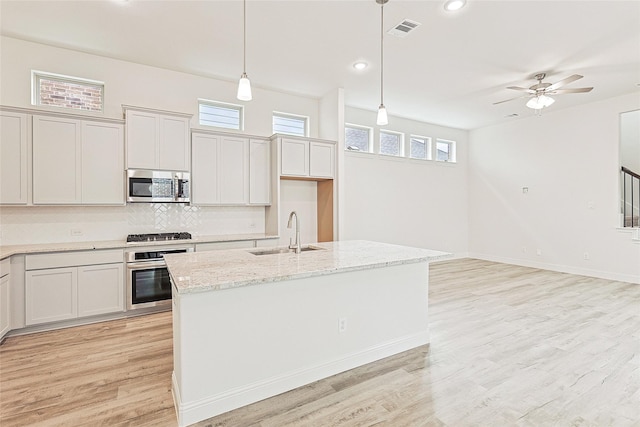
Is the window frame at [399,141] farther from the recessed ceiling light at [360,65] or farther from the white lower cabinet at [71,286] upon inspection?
the white lower cabinet at [71,286]

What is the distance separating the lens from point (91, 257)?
3525 millimetres

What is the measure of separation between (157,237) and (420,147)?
19.1 feet

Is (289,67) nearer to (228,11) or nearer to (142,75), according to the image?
(228,11)

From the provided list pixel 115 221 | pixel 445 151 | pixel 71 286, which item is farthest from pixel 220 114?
pixel 445 151

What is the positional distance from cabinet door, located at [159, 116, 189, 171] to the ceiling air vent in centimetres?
281

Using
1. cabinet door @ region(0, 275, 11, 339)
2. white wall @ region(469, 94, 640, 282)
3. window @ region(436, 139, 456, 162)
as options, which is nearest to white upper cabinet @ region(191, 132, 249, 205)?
cabinet door @ region(0, 275, 11, 339)

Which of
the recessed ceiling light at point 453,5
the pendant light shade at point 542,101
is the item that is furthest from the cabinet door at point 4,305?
the pendant light shade at point 542,101

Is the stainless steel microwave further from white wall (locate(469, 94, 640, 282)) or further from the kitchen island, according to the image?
white wall (locate(469, 94, 640, 282))

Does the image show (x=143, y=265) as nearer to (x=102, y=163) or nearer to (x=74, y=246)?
(x=74, y=246)

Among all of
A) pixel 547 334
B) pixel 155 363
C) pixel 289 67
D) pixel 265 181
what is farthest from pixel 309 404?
pixel 289 67

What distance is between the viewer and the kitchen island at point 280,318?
1.99 m

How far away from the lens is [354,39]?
364 centimetres

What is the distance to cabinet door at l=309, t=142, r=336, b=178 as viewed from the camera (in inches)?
196

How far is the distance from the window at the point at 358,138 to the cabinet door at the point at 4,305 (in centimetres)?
517
